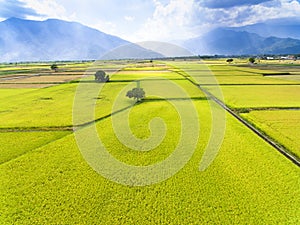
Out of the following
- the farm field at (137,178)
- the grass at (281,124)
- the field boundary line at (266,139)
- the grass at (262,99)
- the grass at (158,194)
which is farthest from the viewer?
the grass at (262,99)

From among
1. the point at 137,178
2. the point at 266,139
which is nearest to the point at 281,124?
the point at 266,139

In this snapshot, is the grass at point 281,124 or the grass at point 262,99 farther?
the grass at point 262,99

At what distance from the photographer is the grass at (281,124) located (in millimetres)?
19422

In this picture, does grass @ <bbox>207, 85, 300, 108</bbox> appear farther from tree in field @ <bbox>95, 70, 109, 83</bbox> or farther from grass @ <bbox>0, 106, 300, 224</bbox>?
tree in field @ <bbox>95, 70, 109, 83</bbox>

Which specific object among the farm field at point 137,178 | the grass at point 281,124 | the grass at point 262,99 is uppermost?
the farm field at point 137,178

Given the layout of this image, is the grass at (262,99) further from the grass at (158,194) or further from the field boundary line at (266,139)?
the grass at (158,194)

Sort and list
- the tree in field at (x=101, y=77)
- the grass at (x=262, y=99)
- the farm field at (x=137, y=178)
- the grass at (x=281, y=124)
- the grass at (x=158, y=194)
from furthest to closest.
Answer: the tree in field at (x=101, y=77)
the grass at (x=262, y=99)
the grass at (x=281, y=124)
the farm field at (x=137, y=178)
the grass at (x=158, y=194)

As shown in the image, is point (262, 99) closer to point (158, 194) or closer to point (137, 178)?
point (137, 178)

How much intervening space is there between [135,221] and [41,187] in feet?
20.1

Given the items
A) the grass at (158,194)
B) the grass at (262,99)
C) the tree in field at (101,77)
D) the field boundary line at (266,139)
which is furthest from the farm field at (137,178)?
the tree in field at (101,77)

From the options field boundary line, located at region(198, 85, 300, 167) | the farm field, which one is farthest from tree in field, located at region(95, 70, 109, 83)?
field boundary line, located at region(198, 85, 300, 167)

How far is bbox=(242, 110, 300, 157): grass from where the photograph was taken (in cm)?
1942

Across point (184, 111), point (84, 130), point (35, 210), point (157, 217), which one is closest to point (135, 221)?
point (157, 217)

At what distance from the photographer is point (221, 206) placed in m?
11.5
